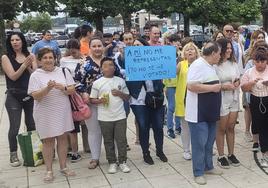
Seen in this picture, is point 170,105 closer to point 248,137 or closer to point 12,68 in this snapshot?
point 248,137

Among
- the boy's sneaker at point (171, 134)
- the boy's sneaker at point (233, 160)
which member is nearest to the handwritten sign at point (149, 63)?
A: the boy's sneaker at point (233, 160)

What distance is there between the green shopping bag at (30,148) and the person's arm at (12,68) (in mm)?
798

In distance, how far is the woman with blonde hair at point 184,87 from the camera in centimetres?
566

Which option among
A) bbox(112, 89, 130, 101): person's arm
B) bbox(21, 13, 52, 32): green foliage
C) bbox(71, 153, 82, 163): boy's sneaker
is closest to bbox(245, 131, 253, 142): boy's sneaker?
bbox(112, 89, 130, 101): person's arm

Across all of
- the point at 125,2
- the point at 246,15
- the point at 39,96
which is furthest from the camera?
the point at 246,15

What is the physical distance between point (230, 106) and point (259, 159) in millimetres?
986

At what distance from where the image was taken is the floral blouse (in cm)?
525

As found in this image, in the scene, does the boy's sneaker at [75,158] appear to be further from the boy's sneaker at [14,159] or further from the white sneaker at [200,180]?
the white sneaker at [200,180]

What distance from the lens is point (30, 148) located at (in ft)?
18.5

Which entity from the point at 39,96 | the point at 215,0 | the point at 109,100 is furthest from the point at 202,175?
the point at 215,0

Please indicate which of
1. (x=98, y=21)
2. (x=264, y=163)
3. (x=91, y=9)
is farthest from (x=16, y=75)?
(x=98, y=21)

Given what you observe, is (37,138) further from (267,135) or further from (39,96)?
(267,135)

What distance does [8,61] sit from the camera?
5.49m

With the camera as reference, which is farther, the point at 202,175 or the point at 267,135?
the point at 267,135
